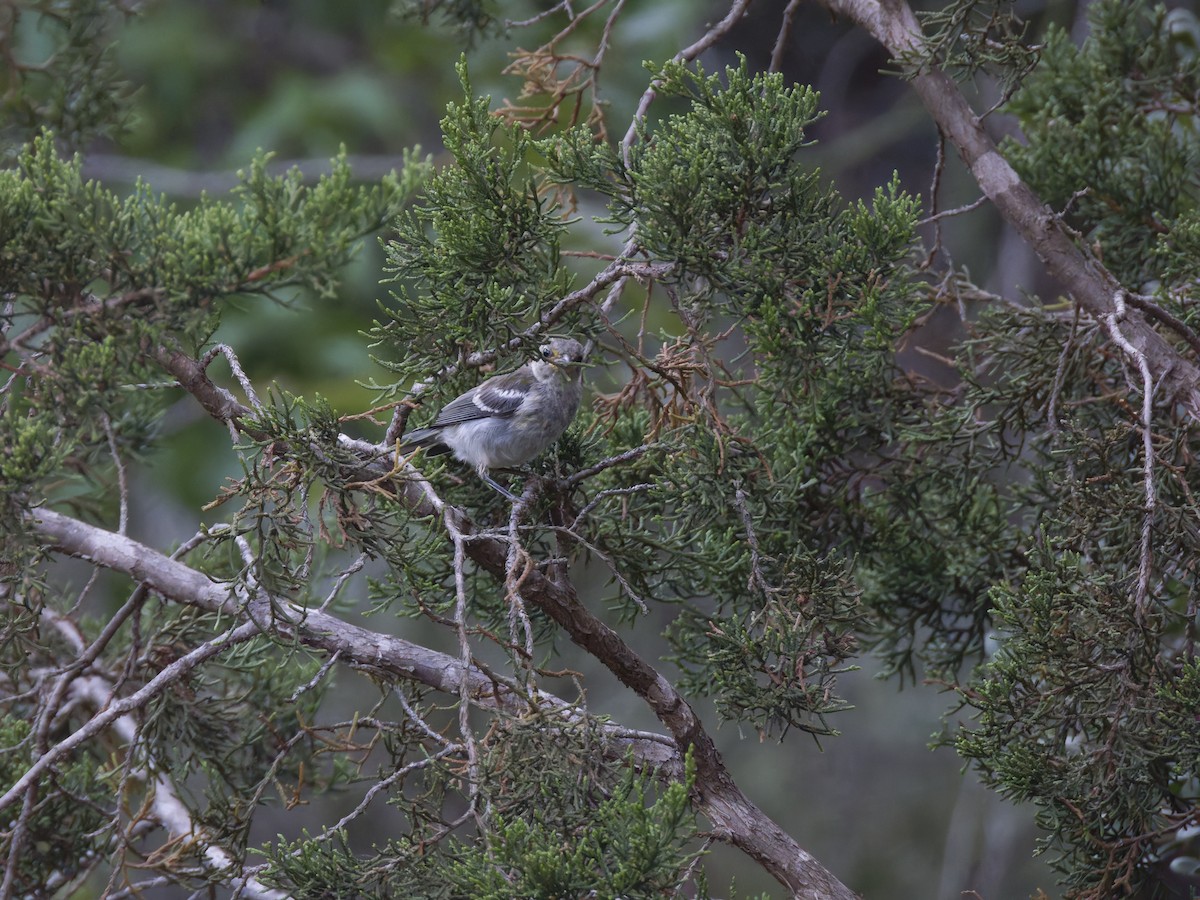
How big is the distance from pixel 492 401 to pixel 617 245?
3.20 m

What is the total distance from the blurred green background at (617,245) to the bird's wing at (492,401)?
2.24 metres

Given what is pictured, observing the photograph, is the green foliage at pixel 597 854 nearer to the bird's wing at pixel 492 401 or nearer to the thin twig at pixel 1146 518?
the thin twig at pixel 1146 518

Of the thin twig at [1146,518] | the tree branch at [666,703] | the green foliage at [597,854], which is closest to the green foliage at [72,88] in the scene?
the tree branch at [666,703]

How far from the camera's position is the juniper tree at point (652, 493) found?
217cm

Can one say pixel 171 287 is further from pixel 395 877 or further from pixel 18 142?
pixel 395 877

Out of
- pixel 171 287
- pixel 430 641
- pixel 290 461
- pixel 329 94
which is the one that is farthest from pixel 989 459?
pixel 329 94

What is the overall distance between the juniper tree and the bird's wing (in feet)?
1.48

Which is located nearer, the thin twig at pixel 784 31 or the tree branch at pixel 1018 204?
the tree branch at pixel 1018 204

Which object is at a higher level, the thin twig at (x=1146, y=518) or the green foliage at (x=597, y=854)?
the thin twig at (x=1146, y=518)

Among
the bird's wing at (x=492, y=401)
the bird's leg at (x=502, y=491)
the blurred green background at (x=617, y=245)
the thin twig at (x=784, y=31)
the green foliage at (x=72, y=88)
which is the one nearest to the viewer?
the bird's leg at (x=502, y=491)

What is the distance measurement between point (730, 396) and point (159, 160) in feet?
22.9

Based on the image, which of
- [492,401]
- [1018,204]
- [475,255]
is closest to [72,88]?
[492,401]

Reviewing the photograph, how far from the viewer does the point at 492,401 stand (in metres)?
3.74

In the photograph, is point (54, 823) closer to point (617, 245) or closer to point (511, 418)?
point (511, 418)
